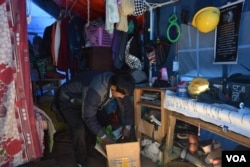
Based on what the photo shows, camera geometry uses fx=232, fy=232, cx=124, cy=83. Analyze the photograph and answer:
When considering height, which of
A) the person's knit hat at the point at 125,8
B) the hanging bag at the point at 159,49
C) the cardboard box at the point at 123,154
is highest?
the person's knit hat at the point at 125,8

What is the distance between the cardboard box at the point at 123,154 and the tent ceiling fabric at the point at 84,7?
1.95 meters

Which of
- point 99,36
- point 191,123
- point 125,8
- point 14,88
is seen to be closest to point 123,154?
point 191,123

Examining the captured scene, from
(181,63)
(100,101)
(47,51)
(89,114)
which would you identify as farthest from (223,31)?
(47,51)

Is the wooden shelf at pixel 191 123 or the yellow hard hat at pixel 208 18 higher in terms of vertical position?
the yellow hard hat at pixel 208 18

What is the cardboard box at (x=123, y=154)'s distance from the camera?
1.90 metres

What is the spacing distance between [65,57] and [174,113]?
6.81 feet

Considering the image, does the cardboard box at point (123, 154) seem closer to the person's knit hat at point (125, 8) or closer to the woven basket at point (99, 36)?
the person's knit hat at point (125, 8)

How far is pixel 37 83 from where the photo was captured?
3.65 meters

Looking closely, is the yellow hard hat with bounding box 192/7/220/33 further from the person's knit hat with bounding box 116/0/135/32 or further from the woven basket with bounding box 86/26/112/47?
the woven basket with bounding box 86/26/112/47

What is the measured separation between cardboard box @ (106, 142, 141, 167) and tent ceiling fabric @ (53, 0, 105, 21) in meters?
1.95

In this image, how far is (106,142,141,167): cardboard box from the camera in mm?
1903

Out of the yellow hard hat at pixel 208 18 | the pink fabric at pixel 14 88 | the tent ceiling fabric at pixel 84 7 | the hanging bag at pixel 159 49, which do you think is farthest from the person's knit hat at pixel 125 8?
the pink fabric at pixel 14 88

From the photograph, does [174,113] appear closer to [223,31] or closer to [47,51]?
[223,31]

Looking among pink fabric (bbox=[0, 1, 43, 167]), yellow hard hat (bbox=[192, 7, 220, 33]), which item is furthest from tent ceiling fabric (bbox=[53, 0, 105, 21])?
yellow hard hat (bbox=[192, 7, 220, 33])
